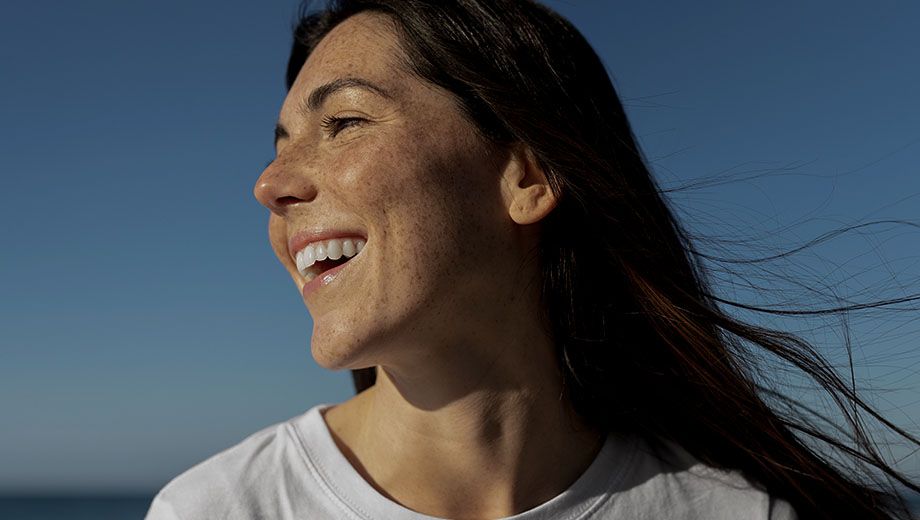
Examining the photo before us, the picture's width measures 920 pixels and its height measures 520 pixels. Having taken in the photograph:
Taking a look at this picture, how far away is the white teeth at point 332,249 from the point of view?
87.5 inches

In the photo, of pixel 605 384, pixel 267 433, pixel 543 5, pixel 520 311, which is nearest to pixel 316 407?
pixel 267 433

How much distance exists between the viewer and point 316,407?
8.68 feet

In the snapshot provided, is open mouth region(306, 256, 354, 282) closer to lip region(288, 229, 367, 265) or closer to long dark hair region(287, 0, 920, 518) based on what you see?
lip region(288, 229, 367, 265)

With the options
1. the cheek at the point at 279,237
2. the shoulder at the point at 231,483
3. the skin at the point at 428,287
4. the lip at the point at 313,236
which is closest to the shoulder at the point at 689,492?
the skin at the point at 428,287

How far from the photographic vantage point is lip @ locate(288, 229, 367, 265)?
A: 86.8 inches

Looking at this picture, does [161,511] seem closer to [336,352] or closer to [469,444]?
[336,352]

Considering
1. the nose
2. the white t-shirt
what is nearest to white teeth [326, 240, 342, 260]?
the nose

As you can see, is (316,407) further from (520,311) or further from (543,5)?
(543,5)

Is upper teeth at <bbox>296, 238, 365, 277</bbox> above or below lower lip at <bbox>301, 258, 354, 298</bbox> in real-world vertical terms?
above

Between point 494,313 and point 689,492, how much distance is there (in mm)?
837

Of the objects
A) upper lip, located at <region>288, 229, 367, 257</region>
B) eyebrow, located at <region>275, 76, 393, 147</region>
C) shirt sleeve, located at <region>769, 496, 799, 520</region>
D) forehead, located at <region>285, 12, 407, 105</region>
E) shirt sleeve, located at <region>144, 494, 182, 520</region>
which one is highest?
forehead, located at <region>285, 12, 407, 105</region>

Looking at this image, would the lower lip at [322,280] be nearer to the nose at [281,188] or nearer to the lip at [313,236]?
the lip at [313,236]

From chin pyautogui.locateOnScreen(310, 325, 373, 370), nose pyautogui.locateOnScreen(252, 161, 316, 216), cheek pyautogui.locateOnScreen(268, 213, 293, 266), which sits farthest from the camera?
cheek pyautogui.locateOnScreen(268, 213, 293, 266)

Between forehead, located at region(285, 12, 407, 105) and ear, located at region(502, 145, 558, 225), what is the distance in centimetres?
38
